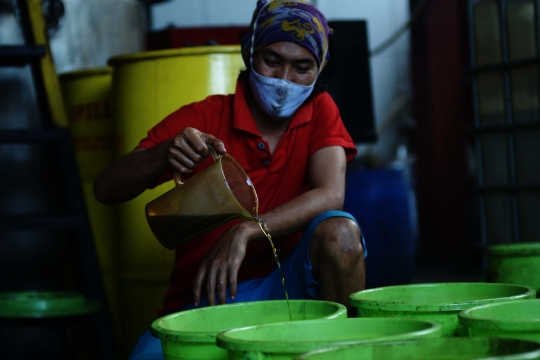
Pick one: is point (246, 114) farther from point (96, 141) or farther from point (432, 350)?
point (432, 350)

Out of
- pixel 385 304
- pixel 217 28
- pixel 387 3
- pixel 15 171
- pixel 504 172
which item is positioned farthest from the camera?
pixel 387 3

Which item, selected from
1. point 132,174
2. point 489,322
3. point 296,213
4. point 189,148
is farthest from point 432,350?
point 132,174

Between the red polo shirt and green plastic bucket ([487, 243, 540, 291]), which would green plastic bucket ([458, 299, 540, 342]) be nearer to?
green plastic bucket ([487, 243, 540, 291])

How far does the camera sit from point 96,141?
2781 mm

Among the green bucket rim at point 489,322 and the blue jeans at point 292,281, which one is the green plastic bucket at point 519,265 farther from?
the green bucket rim at point 489,322

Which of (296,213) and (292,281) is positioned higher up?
(296,213)

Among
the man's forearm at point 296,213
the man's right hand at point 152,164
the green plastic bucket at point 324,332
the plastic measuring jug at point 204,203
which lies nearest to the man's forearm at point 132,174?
the man's right hand at point 152,164

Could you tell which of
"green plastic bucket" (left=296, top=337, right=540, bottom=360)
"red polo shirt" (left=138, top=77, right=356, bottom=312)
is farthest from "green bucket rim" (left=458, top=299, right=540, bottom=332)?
"red polo shirt" (left=138, top=77, right=356, bottom=312)

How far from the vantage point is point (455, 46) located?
5184 millimetres

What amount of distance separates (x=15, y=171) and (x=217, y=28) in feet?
3.91

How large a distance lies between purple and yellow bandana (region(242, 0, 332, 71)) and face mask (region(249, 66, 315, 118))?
9 cm

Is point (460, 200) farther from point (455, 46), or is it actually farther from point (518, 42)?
point (518, 42)

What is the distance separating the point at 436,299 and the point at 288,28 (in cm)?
81

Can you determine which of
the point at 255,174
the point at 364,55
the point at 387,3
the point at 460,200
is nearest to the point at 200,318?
the point at 255,174
